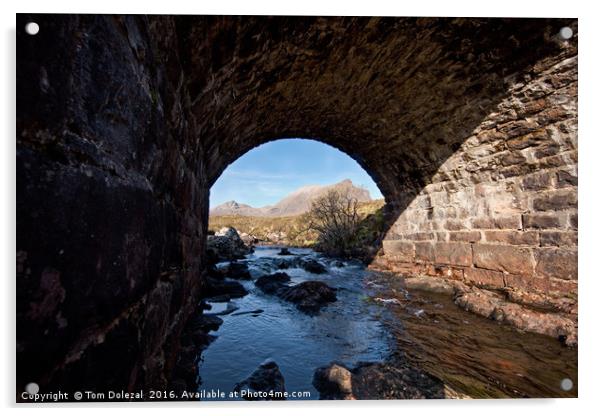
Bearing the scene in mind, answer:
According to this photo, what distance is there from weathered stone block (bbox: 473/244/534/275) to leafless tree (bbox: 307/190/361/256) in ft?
28.4

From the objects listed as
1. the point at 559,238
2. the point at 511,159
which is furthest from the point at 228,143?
the point at 559,238

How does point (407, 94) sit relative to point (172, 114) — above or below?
above

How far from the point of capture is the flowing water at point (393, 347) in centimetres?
226

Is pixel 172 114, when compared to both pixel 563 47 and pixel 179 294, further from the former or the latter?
pixel 563 47

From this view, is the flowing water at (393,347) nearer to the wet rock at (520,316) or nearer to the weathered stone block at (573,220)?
the wet rock at (520,316)

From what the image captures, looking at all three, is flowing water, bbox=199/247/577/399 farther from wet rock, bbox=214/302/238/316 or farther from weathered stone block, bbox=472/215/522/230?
weathered stone block, bbox=472/215/522/230

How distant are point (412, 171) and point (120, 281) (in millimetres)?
6978

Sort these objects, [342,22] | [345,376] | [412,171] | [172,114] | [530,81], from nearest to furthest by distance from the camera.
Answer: [172,114]
[345,376]
[342,22]
[530,81]
[412,171]

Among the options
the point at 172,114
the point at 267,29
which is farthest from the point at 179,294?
the point at 267,29

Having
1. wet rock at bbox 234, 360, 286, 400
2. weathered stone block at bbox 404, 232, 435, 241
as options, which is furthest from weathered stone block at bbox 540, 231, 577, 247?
wet rock at bbox 234, 360, 286, 400

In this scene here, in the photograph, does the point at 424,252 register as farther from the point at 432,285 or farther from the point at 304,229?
the point at 304,229

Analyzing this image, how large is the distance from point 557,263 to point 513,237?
29.9 inches

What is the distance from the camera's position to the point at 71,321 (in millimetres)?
967

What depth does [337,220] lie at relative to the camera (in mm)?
15852
